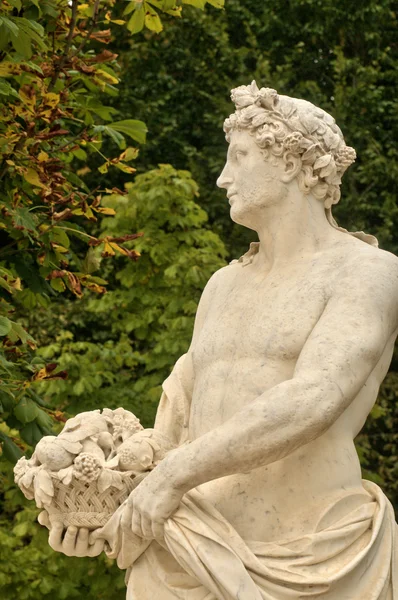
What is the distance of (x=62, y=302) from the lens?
17203 mm

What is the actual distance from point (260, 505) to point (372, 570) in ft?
1.50

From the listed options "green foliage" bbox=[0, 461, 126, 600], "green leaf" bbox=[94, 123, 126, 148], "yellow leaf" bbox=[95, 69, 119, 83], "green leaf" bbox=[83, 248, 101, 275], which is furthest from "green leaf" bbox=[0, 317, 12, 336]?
"green foliage" bbox=[0, 461, 126, 600]

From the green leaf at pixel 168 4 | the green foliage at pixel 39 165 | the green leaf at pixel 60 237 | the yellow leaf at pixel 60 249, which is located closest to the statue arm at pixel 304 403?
the green foliage at pixel 39 165

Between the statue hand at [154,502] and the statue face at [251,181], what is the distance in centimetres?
104

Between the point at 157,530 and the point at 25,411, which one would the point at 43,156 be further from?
the point at 157,530

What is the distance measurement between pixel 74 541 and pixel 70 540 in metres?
0.02

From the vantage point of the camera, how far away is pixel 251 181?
21.0 ft

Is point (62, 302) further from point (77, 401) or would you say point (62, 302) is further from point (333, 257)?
point (333, 257)

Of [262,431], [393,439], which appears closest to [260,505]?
[262,431]

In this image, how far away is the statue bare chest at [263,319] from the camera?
6.25m

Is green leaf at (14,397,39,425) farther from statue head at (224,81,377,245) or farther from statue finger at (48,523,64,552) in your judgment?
statue head at (224,81,377,245)

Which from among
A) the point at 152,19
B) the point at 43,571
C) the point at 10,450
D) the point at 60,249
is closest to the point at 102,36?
the point at 152,19

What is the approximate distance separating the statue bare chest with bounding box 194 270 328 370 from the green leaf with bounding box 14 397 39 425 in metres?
2.99

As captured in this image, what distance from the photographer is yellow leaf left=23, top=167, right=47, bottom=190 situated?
9.61 meters
